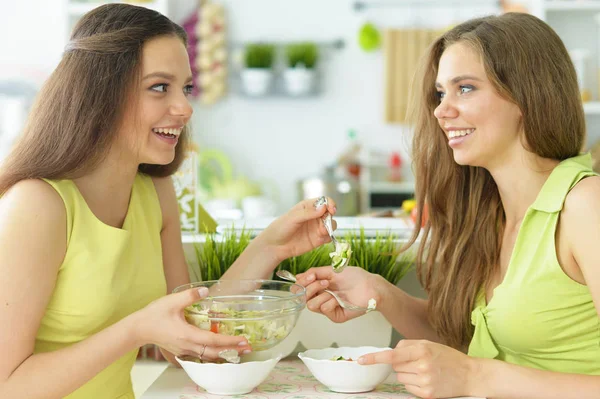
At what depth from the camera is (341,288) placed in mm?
1725

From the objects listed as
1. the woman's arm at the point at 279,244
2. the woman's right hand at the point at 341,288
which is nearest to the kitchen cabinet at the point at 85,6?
the woman's arm at the point at 279,244

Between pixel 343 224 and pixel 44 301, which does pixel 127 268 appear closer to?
pixel 44 301

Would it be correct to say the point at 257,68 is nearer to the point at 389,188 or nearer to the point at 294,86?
the point at 294,86

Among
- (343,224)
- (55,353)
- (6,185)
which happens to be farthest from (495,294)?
(6,185)

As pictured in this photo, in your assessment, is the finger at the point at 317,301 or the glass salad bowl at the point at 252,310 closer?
the glass salad bowl at the point at 252,310

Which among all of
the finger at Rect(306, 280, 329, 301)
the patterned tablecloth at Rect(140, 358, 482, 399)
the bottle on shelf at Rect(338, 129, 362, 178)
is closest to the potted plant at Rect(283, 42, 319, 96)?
the bottle on shelf at Rect(338, 129, 362, 178)

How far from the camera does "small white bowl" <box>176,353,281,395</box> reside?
1394mm

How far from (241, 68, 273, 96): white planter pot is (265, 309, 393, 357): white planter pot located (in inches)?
A: 134

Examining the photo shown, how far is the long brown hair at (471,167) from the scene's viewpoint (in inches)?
63.5

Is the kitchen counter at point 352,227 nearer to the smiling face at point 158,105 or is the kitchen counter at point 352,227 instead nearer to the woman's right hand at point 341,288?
the woman's right hand at point 341,288

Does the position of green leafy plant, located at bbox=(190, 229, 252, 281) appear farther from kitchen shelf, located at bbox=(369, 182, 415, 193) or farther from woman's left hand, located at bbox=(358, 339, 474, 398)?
kitchen shelf, located at bbox=(369, 182, 415, 193)

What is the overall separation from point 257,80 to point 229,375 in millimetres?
3860

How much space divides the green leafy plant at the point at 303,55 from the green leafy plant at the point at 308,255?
338 cm

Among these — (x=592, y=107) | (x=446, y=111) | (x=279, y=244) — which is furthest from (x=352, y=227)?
(x=592, y=107)
